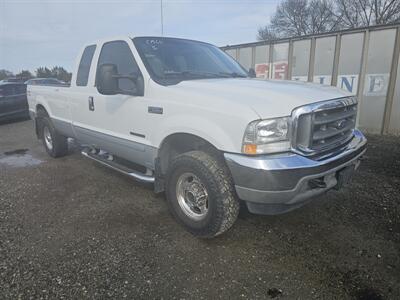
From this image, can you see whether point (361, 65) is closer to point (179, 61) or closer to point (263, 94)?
point (179, 61)

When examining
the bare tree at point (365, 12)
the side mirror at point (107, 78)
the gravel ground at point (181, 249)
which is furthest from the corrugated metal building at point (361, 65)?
the bare tree at point (365, 12)

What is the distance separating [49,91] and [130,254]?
4126 mm

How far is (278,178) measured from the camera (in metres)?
2.45

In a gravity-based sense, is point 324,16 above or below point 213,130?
above

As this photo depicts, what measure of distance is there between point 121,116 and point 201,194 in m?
1.54

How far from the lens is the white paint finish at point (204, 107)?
258 centimetres

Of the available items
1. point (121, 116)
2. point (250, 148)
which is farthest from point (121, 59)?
point (250, 148)

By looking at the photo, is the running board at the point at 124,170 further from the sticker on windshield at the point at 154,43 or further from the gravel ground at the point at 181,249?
the sticker on windshield at the point at 154,43

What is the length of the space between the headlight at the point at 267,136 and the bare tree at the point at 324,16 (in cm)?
3392

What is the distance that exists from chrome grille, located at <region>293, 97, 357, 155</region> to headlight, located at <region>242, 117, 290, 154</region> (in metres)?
0.09

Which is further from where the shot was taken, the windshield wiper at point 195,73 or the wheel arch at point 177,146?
the windshield wiper at point 195,73

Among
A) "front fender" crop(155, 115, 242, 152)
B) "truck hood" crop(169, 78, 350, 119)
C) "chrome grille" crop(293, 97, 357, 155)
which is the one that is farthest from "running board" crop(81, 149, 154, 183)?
"chrome grille" crop(293, 97, 357, 155)

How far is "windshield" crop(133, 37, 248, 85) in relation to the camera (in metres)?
3.52

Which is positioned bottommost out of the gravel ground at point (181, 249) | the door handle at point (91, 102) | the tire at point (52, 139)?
the gravel ground at point (181, 249)
